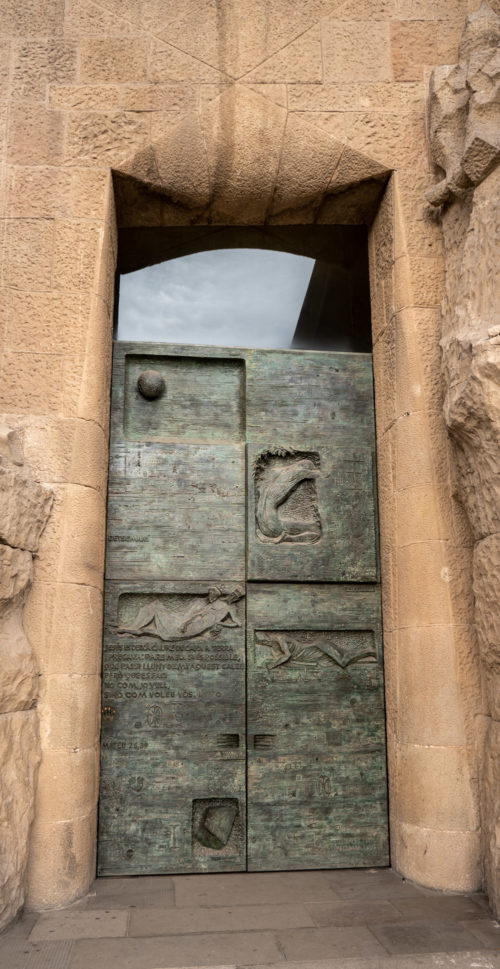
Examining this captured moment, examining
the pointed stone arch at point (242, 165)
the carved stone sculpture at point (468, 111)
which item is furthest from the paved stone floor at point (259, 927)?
the pointed stone arch at point (242, 165)

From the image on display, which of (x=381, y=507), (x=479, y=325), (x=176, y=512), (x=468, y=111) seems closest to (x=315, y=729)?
(x=381, y=507)

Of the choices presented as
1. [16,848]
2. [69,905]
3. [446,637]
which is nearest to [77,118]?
[446,637]

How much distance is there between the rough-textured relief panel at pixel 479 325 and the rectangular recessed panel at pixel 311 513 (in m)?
0.63

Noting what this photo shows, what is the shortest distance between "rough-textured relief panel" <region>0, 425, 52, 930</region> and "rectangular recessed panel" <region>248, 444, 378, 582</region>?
1.12 m

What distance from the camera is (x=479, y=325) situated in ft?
10.5

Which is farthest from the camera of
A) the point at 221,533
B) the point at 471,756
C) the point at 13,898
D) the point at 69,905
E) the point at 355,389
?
the point at 355,389

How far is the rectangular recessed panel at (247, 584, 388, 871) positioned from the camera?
11.7ft

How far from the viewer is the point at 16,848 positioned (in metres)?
2.98

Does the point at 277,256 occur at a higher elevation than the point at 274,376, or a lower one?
higher

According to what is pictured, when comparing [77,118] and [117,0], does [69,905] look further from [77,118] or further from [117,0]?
[117,0]

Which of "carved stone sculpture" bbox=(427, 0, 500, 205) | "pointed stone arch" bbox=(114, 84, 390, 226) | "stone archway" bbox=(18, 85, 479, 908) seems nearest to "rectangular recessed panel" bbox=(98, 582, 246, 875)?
"stone archway" bbox=(18, 85, 479, 908)

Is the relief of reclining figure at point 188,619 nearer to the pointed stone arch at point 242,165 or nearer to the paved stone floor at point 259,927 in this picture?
the paved stone floor at point 259,927

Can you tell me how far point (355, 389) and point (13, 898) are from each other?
2.85 metres

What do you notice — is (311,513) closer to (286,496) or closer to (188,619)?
(286,496)
